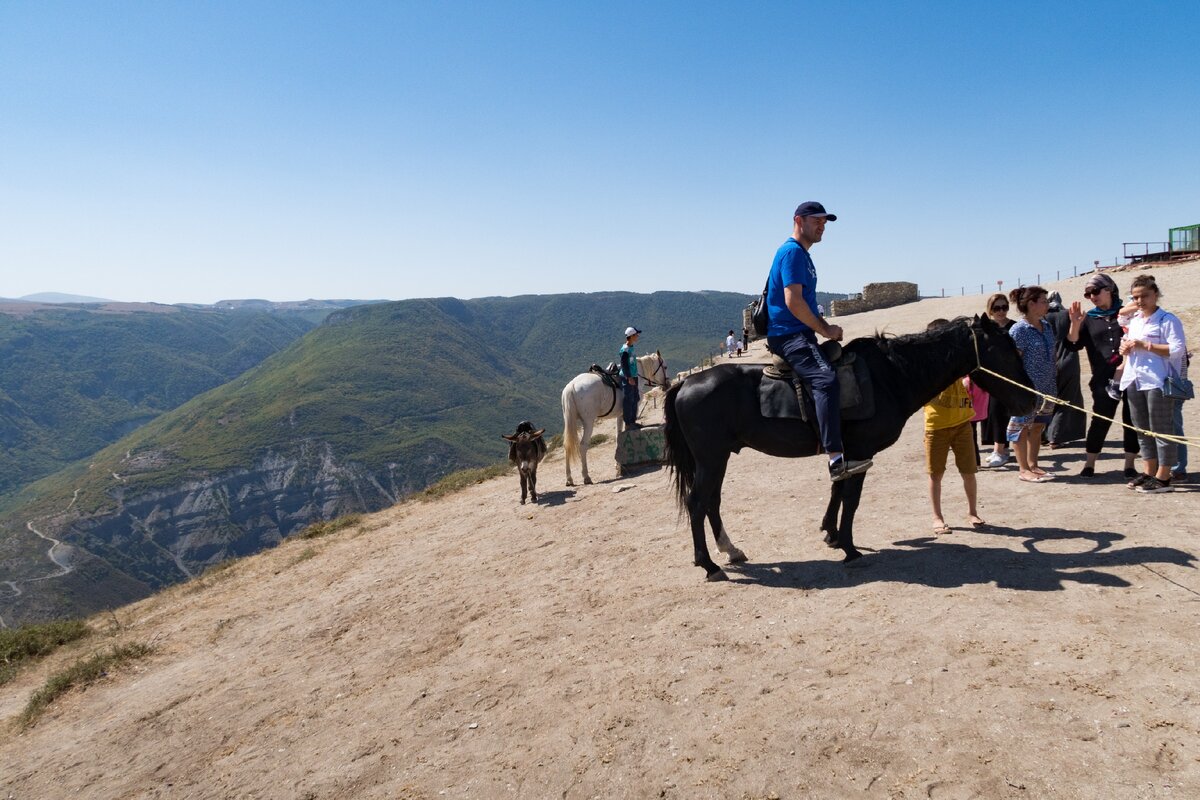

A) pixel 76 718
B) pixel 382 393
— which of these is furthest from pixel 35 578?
pixel 76 718

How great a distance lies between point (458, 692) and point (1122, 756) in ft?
13.1

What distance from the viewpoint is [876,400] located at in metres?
5.59

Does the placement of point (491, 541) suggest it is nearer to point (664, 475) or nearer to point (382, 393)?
point (664, 475)

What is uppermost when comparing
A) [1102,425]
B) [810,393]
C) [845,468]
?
[810,393]

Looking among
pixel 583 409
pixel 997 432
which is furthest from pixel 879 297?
pixel 997 432

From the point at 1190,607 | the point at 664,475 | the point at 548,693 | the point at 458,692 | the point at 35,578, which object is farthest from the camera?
the point at 35,578

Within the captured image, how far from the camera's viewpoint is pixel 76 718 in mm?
6488

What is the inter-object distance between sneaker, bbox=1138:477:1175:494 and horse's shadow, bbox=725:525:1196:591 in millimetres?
1455

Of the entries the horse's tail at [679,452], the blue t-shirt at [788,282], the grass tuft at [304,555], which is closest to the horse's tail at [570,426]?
the grass tuft at [304,555]

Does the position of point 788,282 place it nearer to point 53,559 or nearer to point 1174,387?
point 1174,387

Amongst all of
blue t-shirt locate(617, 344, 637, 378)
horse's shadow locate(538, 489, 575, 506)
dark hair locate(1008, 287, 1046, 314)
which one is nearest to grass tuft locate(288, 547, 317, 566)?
horse's shadow locate(538, 489, 575, 506)

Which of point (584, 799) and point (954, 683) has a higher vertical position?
point (954, 683)

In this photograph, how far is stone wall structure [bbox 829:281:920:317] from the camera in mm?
40250

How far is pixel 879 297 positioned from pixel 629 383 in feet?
Result: 107
